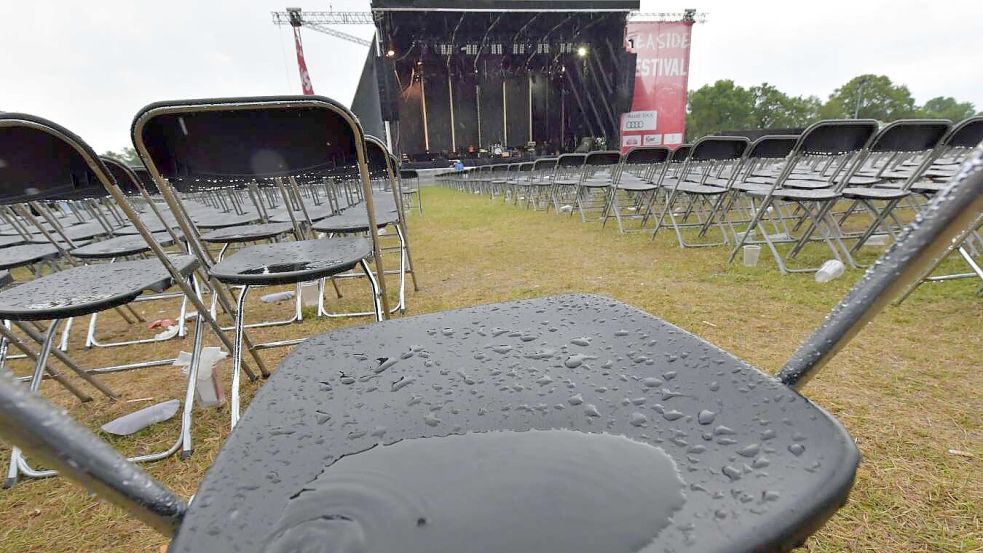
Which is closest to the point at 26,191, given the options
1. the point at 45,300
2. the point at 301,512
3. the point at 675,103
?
the point at 45,300

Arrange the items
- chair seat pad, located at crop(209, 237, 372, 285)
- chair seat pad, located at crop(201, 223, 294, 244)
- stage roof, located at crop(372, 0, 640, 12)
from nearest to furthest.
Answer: chair seat pad, located at crop(209, 237, 372, 285) < chair seat pad, located at crop(201, 223, 294, 244) < stage roof, located at crop(372, 0, 640, 12)

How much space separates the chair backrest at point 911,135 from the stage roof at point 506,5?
60.1ft

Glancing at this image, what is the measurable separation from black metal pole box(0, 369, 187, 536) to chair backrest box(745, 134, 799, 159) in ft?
12.1

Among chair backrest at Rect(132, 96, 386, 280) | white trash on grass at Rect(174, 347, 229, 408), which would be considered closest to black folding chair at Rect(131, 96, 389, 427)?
chair backrest at Rect(132, 96, 386, 280)

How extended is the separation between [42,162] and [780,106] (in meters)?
52.5

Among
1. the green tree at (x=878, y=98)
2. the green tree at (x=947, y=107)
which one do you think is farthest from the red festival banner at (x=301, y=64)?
the green tree at (x=947, y=107)

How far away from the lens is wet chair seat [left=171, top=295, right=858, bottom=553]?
0.33 metres

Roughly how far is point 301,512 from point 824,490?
18.4 inches

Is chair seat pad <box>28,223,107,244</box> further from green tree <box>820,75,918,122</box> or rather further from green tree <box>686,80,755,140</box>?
green tree <box>820,75,918,122</box>

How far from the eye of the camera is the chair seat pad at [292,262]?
1200 millimetres

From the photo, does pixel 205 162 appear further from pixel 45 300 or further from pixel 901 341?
pixel 901 341

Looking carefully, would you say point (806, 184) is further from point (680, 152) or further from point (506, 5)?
point (506, 5)

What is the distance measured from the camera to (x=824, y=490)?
34cm

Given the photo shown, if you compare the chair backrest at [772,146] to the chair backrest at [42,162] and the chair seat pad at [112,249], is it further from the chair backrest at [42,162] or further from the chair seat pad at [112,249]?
the chair seat pad at [112,249]
